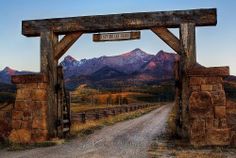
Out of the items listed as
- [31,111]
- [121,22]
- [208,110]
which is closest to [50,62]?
[31,111]

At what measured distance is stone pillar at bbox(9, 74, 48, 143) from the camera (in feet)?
41.7

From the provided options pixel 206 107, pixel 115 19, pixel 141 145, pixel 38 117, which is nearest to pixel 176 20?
pixel 115 19

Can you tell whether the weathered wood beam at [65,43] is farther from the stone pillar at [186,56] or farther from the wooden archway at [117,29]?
the stone pillar at [186,56]

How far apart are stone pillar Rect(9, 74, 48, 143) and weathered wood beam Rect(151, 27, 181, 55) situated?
3934 mm

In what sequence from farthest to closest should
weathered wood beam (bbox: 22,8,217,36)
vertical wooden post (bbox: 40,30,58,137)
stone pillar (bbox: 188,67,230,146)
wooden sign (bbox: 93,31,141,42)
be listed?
vertical wooden post (bbox: 40,30,58,137) < wooden sign (bbox: 93,31,141,42) < weathered wood beam (bbox: 22,8,217,36) < stone pillar (bbox: 188,67,230,146)

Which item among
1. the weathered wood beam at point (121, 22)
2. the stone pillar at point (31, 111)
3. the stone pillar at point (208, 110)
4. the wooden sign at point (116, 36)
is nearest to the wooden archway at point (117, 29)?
the weathered wood beam at point (121, 22)

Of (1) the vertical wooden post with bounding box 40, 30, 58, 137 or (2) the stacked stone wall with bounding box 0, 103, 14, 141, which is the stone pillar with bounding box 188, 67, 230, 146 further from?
(2) the stacked stone wall with bounding box 0, 103, 14, 141

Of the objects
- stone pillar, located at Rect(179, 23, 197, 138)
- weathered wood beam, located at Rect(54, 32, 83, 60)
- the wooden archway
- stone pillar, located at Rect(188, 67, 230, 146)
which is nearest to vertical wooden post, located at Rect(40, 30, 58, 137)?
the wooden archway

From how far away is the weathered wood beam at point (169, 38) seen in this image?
41.4 feet

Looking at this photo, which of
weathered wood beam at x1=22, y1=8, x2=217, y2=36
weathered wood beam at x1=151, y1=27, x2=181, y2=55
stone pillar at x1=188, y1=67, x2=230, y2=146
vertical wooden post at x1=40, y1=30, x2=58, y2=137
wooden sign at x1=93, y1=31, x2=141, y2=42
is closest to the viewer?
stone pillar at x1=188, y1=67, x2=230, y2=146

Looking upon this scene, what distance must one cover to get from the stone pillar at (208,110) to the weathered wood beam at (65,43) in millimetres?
4148

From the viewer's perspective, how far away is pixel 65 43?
13312 mm

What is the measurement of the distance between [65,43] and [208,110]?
16.7ft

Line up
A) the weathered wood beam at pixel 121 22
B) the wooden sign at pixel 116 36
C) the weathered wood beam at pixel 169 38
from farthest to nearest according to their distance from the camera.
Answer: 1. the wooden sign at pixel 116 36
2. the weathered wood beam at pixel 169 38
3. the weathered wood beam at pixel 121 22
